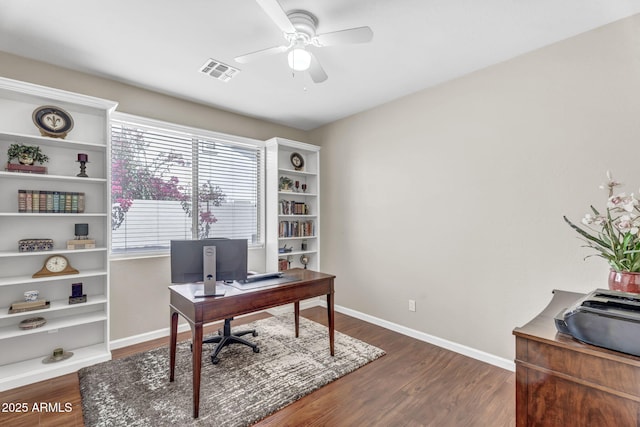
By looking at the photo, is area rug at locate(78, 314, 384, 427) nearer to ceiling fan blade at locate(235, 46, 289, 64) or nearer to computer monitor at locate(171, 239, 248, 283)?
computer monitor at locate(171, 239, 248, 283)

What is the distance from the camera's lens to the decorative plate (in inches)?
94.7

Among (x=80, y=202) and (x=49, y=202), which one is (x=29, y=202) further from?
(x=80, y=202)

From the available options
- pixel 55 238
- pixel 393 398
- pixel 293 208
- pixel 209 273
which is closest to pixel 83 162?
pixel 55 238

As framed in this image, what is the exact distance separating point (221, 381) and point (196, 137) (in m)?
2.68

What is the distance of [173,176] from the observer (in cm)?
335

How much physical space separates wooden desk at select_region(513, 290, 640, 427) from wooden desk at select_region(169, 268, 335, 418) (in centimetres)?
162

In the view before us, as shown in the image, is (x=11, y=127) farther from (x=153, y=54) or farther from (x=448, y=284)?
(x=448, y=284)

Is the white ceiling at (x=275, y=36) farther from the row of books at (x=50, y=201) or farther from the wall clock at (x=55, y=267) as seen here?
the wall clock at (x=55, y=267)

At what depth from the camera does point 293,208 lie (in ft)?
13.8

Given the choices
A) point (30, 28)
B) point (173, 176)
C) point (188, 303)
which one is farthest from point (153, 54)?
point (188, 303)

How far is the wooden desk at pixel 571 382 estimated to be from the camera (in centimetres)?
97

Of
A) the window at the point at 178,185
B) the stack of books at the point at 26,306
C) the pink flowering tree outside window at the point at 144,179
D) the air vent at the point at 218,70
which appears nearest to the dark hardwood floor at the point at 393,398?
the stack of books at the point at 26,306

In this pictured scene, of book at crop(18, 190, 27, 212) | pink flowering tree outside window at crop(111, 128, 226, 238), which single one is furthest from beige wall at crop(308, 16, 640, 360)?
book at crop(18, 190, 27, 212)

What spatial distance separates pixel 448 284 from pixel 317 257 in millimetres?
1944
